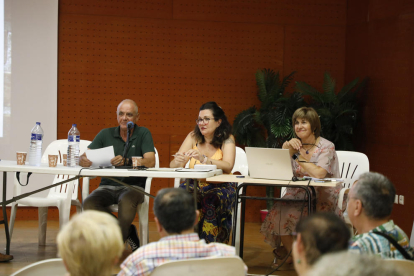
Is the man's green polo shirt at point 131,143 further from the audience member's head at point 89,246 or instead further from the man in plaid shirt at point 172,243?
the audience member's head at point 89,246

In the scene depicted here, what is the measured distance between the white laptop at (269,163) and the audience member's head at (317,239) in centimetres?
191

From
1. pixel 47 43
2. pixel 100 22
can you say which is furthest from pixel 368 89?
pixel 47 43

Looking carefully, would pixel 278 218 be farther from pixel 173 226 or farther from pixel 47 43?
pixel 47 43

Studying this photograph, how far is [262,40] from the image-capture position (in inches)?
231

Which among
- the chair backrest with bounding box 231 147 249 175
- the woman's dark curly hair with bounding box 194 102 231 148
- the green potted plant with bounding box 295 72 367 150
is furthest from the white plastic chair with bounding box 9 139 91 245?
the green potted plant with bounding box 295 72 367 150

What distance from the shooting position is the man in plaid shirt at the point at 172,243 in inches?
63.8

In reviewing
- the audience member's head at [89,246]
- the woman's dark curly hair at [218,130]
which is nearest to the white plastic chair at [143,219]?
the woman's dark curly hair at [218,130]

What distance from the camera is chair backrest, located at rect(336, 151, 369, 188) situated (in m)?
4.18

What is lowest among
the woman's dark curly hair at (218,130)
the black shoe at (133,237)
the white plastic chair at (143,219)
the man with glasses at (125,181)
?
the black shoe at (133,237)

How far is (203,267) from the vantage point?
4.95 feet

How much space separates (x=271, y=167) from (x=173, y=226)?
173 cm

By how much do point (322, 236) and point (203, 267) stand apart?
409 mm

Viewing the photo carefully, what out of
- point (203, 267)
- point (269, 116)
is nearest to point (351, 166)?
point (269, 116)

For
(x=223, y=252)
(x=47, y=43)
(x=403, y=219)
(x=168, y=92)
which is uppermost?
(x=47, y=43)
